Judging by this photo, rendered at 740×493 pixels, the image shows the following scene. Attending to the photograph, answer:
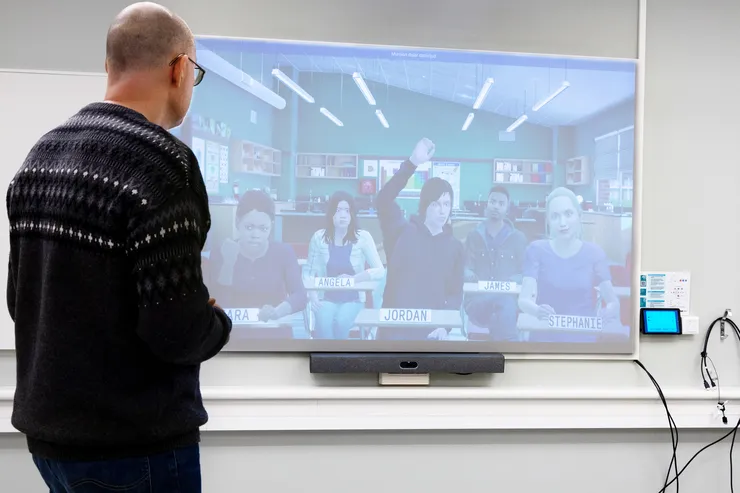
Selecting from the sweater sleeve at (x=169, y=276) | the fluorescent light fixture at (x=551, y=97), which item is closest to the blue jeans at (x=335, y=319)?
the fluorescent light fixture at (x=551, y=97)

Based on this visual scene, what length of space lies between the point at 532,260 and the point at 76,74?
186cm

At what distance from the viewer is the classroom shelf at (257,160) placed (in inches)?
87.7

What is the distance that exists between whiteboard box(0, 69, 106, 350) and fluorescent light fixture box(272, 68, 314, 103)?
642 mm

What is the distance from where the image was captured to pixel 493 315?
2.31 metres

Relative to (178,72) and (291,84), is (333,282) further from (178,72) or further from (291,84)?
(178,72)

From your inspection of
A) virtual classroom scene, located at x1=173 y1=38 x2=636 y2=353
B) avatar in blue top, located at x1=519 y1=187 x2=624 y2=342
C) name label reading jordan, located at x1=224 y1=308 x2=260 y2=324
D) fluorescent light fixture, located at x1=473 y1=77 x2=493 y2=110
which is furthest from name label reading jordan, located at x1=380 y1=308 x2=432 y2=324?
fluorescent light fixture, located at x1=473 y1=77 x2=493 y2=110

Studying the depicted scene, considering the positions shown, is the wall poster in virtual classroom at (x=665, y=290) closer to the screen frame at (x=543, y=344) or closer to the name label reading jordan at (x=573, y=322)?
the screen frame at (x=543, y=344)

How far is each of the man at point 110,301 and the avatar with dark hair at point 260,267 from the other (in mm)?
1164

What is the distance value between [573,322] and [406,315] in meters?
0.66

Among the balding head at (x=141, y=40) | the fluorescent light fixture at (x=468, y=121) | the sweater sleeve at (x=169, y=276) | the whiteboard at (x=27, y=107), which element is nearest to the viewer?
the sweater sleeve at (x=169, y=276)

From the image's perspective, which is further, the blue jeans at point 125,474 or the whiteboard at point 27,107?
the whiteboard at point 27,107

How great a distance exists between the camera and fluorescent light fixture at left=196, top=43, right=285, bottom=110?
7.23 feet

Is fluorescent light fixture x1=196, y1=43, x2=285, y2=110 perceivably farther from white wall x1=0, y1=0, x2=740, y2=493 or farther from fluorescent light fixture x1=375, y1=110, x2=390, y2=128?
fluorescent light fixture x1=375, y1=110, x2=390, y2=128

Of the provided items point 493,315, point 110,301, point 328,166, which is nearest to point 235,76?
point 328,166
